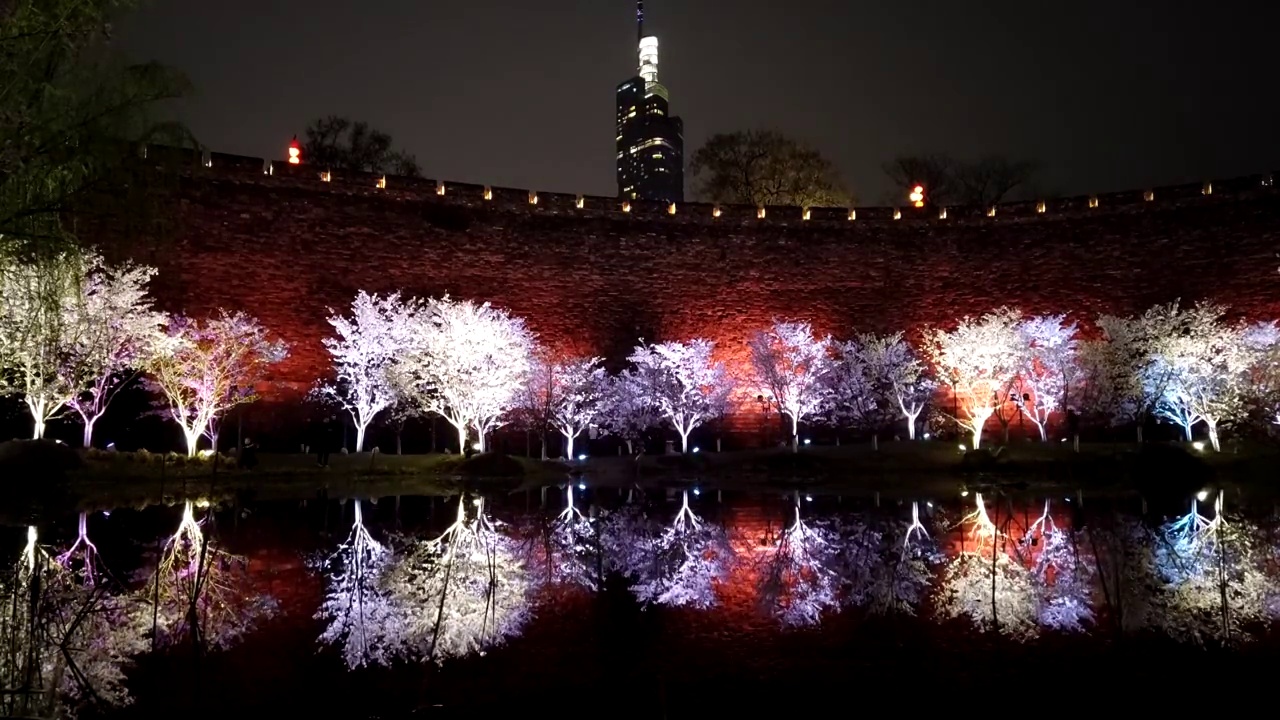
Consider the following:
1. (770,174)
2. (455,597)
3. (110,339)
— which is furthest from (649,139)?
(455,597)

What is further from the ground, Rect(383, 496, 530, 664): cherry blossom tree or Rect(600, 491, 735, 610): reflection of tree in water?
Rect(383, 496, 530, 664): cherry blossom tree

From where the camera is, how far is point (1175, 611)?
6504 mm

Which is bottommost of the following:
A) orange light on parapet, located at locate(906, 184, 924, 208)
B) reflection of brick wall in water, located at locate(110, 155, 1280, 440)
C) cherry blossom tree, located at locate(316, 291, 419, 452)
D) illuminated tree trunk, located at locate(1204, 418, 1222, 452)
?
illuminated tree trunk, located at locate(1204, 418, 1222, 452)

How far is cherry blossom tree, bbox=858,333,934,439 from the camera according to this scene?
3059cm

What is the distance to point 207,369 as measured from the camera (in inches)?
927

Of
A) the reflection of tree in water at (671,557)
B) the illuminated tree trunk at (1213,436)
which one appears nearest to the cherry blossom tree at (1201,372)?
the illuminated tree trunk at (1213,436)

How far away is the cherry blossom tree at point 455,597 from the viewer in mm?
5783

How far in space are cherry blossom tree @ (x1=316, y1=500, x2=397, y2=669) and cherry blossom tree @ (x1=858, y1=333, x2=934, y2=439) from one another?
942 inches

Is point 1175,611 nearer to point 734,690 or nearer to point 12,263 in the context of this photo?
point 734,690

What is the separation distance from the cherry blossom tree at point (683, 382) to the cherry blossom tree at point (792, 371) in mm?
1634

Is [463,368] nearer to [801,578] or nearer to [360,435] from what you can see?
[360,435]

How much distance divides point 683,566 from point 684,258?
26536mm

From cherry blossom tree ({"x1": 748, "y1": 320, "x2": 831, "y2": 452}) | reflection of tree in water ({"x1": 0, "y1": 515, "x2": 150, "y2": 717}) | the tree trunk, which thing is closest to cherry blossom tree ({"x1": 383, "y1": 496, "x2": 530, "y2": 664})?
reflection of tree in water ({"x1": 0, "y1": 515, "x2": 150, "y2": 717})

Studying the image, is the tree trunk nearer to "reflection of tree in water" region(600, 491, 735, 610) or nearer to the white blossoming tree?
the white blossoming tree
